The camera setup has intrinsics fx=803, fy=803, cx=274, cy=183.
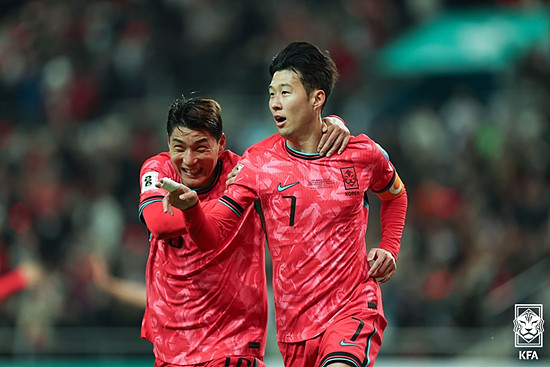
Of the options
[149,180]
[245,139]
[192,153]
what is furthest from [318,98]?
[245,139]

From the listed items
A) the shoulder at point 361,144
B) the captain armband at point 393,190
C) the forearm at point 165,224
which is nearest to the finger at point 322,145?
the shoulder at point 361,144

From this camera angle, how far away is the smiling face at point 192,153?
381 centimetres

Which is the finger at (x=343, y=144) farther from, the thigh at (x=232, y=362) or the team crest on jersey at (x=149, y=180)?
the thigh at (x=232, y=362)

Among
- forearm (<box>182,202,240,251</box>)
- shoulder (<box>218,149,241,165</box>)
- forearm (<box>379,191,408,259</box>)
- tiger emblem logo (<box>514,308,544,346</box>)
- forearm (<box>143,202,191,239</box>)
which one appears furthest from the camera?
tiger emblem logo (<box>514,308,544,346</box>)

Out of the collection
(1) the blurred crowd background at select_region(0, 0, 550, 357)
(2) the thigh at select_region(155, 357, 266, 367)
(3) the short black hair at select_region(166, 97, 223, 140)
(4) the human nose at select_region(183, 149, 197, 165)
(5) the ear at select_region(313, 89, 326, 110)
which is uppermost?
(1) the blurred crowd background at select_region(0, 0, 550, 357)

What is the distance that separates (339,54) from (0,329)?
5397 mm

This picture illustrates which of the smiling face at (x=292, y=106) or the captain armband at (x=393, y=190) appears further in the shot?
the captain armband at (x=393, y=190)

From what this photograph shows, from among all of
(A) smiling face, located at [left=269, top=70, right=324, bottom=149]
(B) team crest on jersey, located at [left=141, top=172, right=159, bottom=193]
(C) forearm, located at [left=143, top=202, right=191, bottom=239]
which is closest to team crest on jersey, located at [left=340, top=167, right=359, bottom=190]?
(A) smiling face, located at [left=269, top=70, right=324, bottom=149]

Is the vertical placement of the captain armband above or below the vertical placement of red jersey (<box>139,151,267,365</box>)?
above

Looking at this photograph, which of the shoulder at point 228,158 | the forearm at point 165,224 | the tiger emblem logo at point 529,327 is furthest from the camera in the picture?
the tiger emblem logo at point 529,327

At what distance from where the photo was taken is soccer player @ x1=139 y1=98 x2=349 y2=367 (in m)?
3.84

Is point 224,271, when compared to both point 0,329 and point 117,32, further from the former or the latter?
point 117,32

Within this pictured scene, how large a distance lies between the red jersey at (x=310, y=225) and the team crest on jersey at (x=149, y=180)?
0.37m

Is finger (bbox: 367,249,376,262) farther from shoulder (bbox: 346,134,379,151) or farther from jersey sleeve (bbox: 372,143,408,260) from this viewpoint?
shoulder (bbox: 346,134,379,151)
